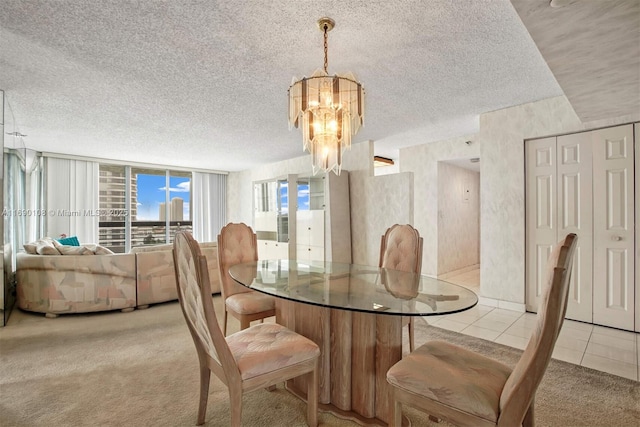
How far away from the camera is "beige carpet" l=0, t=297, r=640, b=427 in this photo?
1.70 m

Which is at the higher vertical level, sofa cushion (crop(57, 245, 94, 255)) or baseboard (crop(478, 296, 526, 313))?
sofa cushion (crop(57, 245, 94, 255))

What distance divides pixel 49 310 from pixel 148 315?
110 centimetres

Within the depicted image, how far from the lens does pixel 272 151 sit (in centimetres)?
566

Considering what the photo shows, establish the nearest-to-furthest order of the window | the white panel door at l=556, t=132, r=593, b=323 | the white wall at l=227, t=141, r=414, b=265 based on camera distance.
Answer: the white panel door at l=556, t=132, r=593, b=323, the white wall at l=227, t=141, r=414, b=265, the window

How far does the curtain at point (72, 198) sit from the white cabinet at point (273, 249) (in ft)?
11.3

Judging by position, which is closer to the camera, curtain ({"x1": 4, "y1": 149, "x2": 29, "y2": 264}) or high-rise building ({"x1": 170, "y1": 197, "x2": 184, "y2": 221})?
curtain ({"x1": 4, "y1": 149, "x2": 29, "y2": 264})

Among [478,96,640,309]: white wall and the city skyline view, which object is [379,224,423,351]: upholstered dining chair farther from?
the city skyline view

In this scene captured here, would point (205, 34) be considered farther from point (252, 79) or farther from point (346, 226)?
point (346, 226)

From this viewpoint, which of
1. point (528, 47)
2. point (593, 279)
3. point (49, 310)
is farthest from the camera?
point (49, 310)

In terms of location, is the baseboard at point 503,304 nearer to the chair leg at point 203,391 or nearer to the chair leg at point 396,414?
the chair leg at point 396,414

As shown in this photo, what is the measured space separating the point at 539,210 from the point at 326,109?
9.41 feet

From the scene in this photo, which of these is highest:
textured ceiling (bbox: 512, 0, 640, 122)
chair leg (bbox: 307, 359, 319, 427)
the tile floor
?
textured ceiling (bbox: 512, 0, 640, 122)

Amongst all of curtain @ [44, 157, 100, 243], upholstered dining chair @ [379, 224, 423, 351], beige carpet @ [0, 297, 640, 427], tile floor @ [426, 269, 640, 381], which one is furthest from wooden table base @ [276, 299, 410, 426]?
curtain @ [44, 157, 100, 243]

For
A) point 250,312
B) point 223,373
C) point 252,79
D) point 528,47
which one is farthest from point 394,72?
point 223,373
